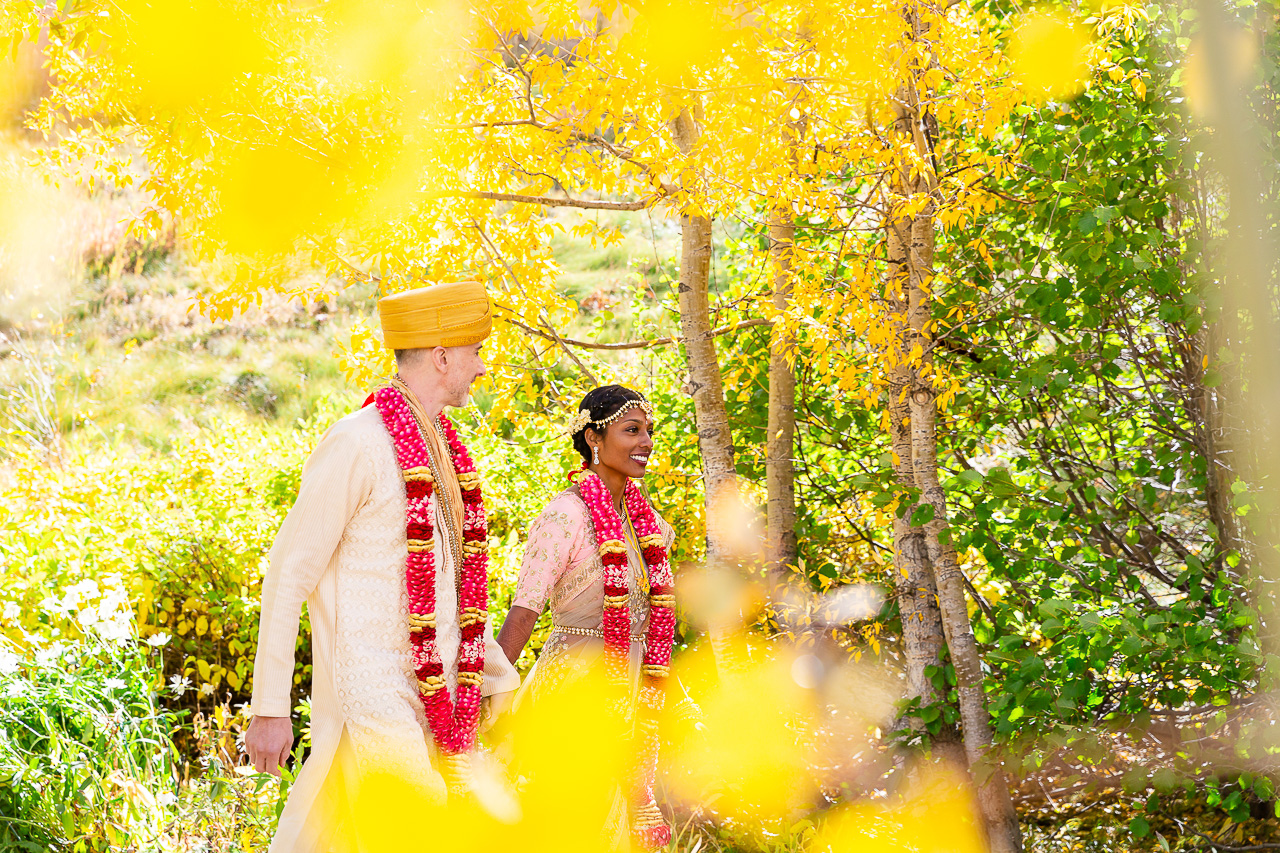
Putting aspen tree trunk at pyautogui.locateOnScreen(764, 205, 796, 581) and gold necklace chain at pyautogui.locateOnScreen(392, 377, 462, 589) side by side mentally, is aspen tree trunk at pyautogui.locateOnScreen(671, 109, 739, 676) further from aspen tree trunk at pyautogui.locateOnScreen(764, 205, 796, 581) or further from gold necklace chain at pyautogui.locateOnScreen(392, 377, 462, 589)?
gold necklace chain at pyautogui.locateOnScreen(392, 377, 462, 589)

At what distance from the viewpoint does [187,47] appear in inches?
136

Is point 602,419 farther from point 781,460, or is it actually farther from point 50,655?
point 50,655

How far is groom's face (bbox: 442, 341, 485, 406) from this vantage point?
2.41m

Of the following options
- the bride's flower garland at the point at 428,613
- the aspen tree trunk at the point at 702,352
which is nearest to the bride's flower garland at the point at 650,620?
the bride's flower garland at the point at 428,613

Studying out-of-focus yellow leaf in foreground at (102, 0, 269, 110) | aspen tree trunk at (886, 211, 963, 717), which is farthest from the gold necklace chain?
aspen tree trunk at (886, 211, 963, 717)

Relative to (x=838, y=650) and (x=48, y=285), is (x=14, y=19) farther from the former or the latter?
(x=48, y=285)

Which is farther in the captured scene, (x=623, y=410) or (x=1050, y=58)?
(x=1050, y=58)

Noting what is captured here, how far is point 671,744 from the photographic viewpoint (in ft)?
14.3

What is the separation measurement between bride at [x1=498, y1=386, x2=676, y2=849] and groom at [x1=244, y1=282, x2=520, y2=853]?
0.54 meters

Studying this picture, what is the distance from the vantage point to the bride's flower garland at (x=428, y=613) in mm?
2289

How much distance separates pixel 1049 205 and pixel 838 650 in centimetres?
268

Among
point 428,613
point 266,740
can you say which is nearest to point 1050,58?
point 428,613

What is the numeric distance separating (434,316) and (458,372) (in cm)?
15

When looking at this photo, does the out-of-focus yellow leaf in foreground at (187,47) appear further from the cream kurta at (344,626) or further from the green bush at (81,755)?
the green bush at (81,755)
